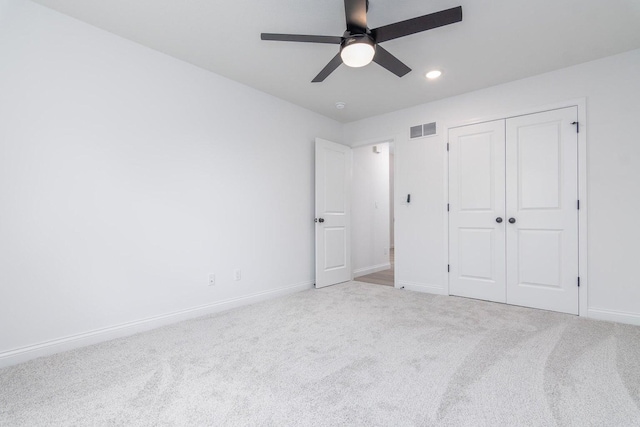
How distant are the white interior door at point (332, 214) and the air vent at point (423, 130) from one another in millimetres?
1067

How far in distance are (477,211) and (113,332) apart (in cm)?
400

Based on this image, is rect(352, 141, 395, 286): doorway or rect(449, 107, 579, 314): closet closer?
rect(449, 107, 579, 314): closet

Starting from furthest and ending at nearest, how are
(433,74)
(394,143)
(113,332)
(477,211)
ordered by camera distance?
(394,143) → (477,211) → (433,74) → (113,332)

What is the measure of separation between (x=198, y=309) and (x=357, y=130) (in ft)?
11.4

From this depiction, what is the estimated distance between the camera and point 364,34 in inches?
80.0

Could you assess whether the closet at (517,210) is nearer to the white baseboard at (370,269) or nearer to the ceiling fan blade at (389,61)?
the white baseboard at (370,269)

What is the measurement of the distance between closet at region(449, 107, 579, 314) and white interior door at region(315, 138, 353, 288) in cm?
154

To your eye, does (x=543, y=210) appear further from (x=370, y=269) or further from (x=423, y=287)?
(x=370, y=269)

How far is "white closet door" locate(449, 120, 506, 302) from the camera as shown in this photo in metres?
3.59

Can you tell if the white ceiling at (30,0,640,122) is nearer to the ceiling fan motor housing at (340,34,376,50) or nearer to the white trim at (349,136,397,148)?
the ceiling fan motor housing at (340,34,376,50)

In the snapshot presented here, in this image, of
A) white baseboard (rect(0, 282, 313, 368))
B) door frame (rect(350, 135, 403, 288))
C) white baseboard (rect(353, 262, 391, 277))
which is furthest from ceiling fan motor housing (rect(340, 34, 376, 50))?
white baseboard (rect(353, 262, 391, 277))

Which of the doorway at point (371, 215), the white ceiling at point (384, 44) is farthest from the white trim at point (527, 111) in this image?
the doorway at point (371, 215)

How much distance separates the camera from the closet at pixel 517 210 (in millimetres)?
3178

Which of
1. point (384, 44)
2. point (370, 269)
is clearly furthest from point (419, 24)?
point (370, 269)
